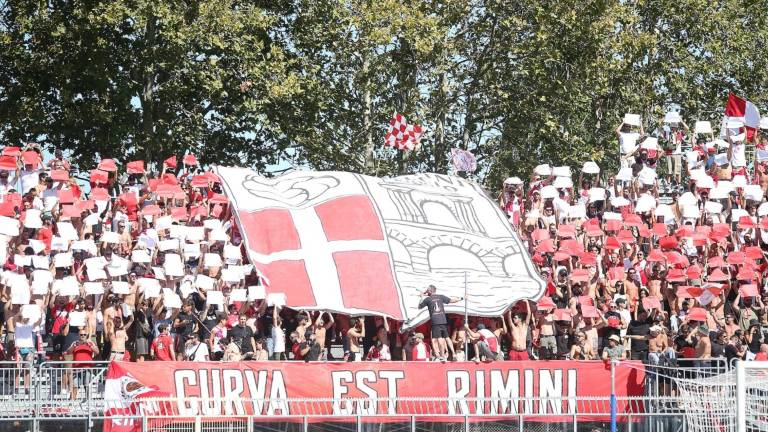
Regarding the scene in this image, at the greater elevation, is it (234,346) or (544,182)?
(544,182)

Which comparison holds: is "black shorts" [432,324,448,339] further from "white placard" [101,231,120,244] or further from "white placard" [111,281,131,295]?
"white placard" [101,231,120,244]

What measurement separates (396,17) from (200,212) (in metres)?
13.9

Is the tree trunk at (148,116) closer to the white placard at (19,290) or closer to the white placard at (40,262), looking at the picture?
the white placard at (40,262)

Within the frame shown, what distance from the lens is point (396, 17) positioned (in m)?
39.8

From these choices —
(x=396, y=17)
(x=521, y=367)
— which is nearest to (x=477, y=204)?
(x=521, y=367)

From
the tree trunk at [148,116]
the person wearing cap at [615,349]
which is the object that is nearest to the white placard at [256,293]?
the person wearing cap at [615,349]

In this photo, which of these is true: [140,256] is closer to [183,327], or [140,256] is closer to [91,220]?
[91,220]

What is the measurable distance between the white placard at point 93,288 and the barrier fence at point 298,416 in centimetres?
245

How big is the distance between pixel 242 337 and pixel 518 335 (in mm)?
4985

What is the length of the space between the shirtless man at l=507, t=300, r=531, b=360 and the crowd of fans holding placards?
0.04 m

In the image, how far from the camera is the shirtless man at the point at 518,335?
84.1 ft

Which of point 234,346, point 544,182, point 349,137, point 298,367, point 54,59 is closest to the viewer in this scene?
point 298,367

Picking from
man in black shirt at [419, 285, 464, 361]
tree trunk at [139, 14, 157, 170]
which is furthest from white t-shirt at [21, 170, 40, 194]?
tree trunk at [139, 14, 157, 170]

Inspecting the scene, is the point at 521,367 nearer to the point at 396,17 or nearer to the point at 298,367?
the point at 298,367
